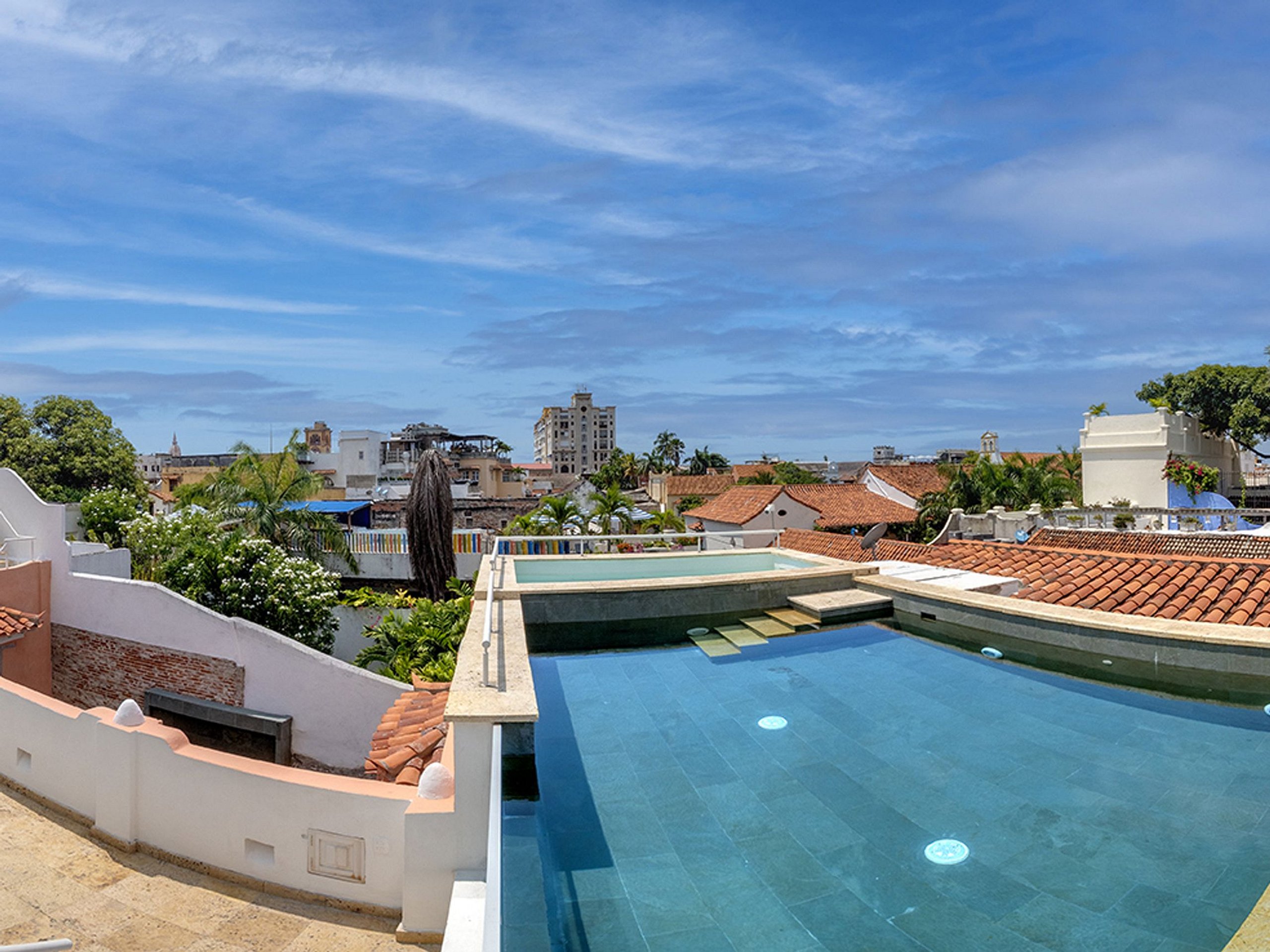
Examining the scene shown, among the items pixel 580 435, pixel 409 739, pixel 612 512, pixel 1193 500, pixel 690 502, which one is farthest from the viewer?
pixel 580 435

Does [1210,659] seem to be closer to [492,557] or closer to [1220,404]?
[492,557]

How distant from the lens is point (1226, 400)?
134 ft

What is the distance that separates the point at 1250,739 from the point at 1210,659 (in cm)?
140

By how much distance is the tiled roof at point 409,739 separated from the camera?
5781 millimetres

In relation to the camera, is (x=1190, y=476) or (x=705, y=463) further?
(x=705, y=463)

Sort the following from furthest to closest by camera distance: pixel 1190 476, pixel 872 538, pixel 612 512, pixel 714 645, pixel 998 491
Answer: pixel 998 491 < pixel 1190 476 < pixel 612 512 < pixel 872 538 < pixel 714 645

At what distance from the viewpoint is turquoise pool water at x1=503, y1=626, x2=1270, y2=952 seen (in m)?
3.34

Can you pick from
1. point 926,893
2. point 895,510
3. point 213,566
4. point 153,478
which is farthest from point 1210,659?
point 153,478

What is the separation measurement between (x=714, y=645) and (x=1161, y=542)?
62.5 ft

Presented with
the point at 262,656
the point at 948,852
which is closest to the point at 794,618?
the point at 948,852

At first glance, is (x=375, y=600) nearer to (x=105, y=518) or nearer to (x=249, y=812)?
(x=105, y=518)

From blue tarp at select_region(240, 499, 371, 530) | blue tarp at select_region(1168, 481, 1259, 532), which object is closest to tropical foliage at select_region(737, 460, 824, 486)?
blue tarp at select_region(1168, 481, 1259, 532)

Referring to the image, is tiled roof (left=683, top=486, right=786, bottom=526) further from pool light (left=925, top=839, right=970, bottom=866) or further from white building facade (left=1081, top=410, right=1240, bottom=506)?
pool light (left=925, top=839, right=970, bottom=866)

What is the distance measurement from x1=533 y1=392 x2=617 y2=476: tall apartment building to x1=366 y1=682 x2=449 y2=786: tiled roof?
405ft
